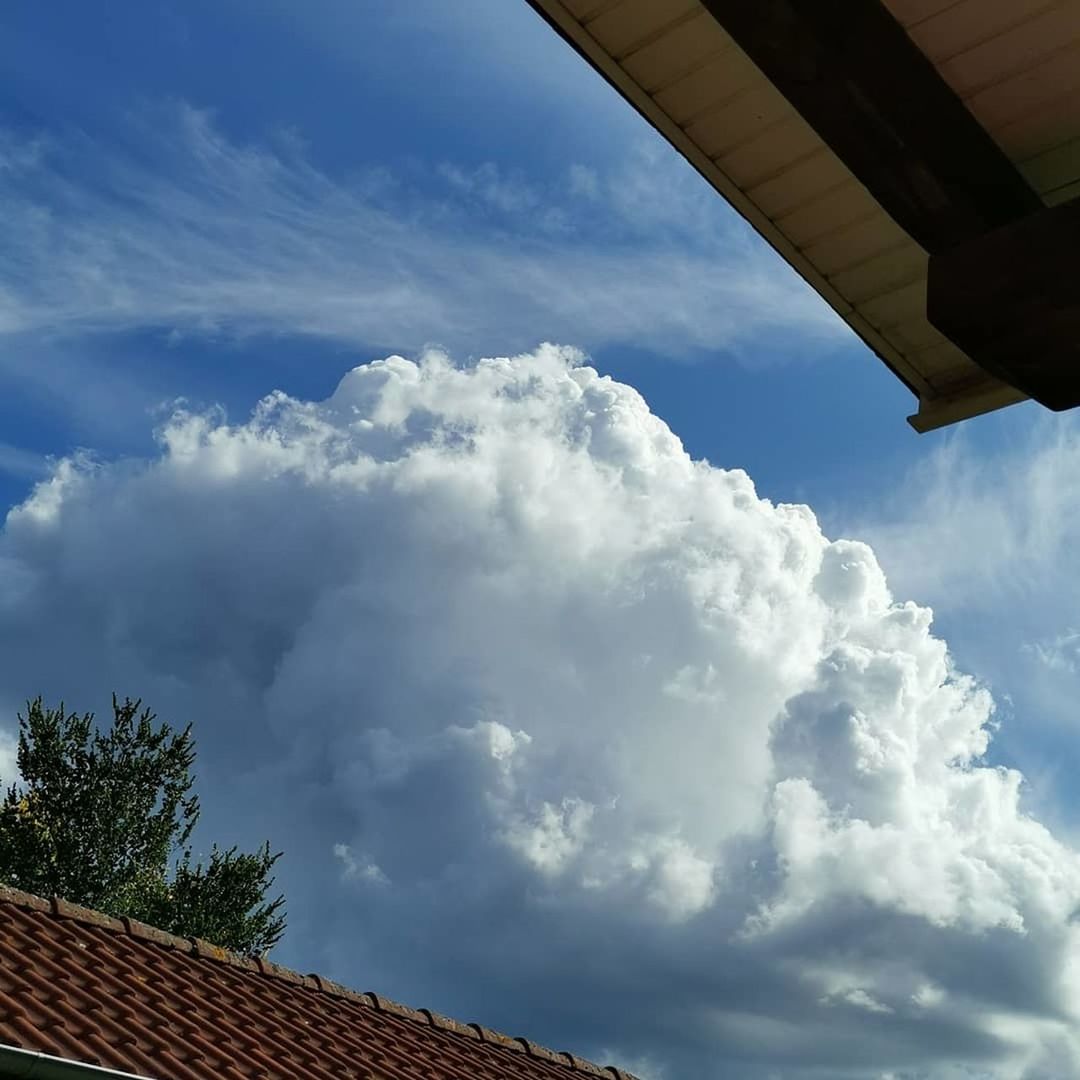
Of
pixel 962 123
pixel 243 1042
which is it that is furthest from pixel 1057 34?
pixel 243 1042

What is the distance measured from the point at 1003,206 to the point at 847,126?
0.38 metres

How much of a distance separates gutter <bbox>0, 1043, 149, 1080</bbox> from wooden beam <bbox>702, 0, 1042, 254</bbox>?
390 cm

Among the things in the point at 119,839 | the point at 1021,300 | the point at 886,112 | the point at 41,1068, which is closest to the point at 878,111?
the point at 886,112

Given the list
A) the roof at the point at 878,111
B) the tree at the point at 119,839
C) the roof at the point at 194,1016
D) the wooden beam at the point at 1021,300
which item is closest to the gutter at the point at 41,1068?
the roof at the point at 194,1016

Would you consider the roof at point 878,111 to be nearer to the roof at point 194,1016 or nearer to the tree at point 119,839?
the roof at point 194,1016

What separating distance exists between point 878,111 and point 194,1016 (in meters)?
5.72

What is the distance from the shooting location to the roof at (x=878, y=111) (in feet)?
7.61

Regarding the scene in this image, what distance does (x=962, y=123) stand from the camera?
8.02 feet

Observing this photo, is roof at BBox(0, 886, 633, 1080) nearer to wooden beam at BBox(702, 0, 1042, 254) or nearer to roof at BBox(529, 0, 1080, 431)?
roof at BBox(529, 0, 1080, 431)

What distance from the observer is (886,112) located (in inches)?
94.0

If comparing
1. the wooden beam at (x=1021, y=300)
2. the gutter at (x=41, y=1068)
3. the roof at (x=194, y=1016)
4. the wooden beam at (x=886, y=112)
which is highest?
the wooden beam at (x=886, y=112)

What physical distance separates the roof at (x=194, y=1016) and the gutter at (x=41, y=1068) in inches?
9.1

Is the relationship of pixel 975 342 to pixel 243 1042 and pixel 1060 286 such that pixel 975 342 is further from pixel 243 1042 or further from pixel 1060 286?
pixel 243 1042

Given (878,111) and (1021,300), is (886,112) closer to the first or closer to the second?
(878,111)
